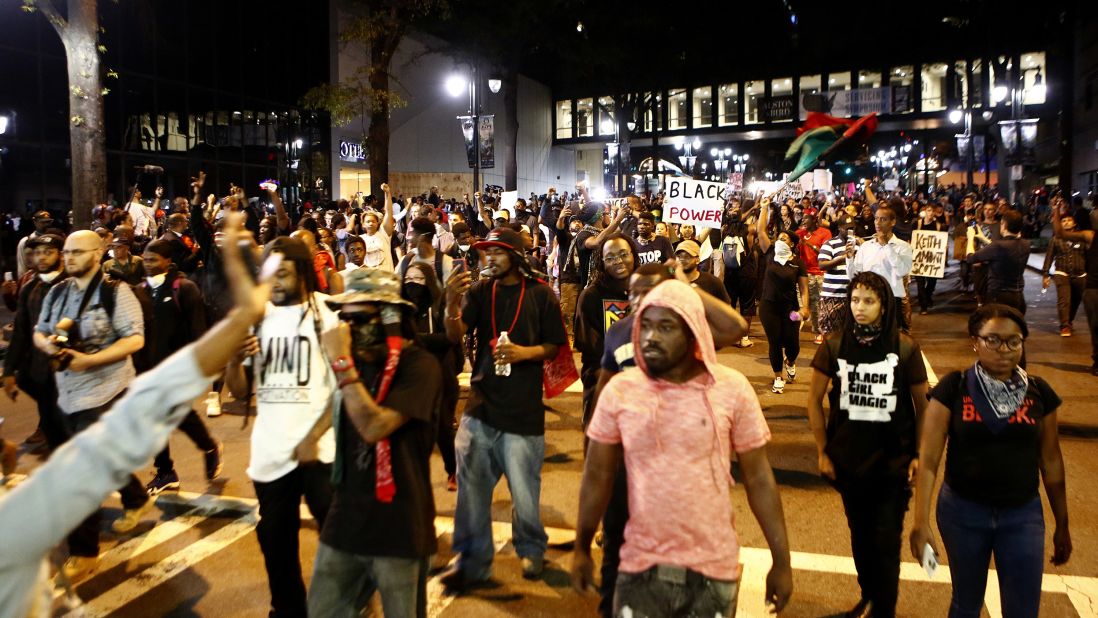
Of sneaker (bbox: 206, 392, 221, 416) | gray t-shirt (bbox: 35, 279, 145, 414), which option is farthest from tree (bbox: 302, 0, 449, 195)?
gray t-shirt (bbox: 35, 279, 145, 414)

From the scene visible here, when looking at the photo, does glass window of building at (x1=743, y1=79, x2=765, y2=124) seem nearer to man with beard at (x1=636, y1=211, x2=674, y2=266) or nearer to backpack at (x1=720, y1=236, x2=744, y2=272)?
backpack at (x1=720, y1=236, x2=744, y2=272)

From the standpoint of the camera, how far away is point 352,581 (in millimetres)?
3453

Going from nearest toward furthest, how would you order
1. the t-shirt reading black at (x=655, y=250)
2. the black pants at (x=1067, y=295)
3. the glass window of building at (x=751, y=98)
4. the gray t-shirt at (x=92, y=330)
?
the gray t-shirt at (x=92, y=330)
the t-shirt reading black at (x=655, y=250)
the black pants at (x=1067, y=295)
the glass window of building at (x=751, y=98)

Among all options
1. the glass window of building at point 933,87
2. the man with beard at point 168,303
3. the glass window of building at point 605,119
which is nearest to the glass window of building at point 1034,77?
the glass window of building at point 933,87

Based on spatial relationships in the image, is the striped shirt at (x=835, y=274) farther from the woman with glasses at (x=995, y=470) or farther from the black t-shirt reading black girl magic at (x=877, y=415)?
the woman with glasses at (x=995, y=470)

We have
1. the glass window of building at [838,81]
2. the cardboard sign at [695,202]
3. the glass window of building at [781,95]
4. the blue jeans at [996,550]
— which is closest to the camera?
the blue jeans at [996,550]

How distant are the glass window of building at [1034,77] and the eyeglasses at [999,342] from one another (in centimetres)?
5075

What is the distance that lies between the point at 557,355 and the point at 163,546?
2.96 m

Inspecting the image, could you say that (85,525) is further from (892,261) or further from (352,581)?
(892,261)

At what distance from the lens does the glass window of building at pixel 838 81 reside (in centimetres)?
5372

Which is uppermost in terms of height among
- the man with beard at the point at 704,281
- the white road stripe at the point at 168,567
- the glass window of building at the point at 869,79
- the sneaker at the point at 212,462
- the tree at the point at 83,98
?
the glass window of building at the point at 869,79

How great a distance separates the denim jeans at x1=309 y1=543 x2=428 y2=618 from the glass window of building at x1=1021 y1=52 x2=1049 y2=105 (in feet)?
172

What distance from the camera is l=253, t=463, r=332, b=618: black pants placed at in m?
4.10

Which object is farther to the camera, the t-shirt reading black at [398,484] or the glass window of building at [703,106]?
the glass window of building at [703,106]
